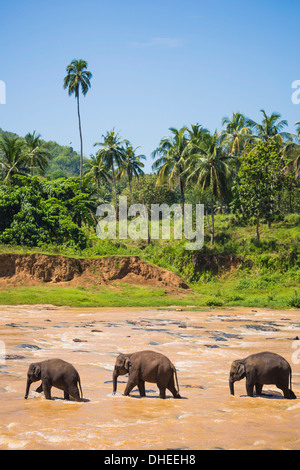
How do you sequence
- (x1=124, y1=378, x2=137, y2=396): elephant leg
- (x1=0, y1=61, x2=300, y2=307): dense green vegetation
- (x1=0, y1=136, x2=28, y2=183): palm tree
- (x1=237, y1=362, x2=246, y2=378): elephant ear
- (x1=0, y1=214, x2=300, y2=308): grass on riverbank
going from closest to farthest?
(x1=124, y1=378, x2=137, y2=396): elephant leg < (x1=237, y1=362, x2=246, y2=378): elephant ear < (x1=0, y1=214, x2=300, y2=308): grass on riverbank < (x1=0, y1=61, x2=300, y2=307): dense green vegetation < (x1=0, y1=136, x2=28, y2=183): palm tree

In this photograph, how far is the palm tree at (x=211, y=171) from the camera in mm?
46562

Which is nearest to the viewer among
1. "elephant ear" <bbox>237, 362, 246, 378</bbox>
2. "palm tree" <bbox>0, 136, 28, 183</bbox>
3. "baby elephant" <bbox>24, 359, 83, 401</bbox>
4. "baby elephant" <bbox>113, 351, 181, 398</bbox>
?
"baby elephant" <bbox>24, 359, 83, 401</bbox>

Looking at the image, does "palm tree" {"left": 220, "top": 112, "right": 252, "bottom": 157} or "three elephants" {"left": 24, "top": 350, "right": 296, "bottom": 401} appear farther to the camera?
"palm tree" {"left": 220, "top": 112, "right": 252, "bottom": 157}

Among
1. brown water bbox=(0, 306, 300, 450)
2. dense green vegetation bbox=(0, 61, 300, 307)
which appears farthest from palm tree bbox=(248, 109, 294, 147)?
brown water bbox=(0, 306, 300, 450)

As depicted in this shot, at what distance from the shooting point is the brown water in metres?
7.14

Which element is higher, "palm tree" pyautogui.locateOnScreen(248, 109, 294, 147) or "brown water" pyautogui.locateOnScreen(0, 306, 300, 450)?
"palm tree" pyautogui.locateOnScreen(248, 109, 294, 147)

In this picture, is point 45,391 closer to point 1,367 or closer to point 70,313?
point 1,367

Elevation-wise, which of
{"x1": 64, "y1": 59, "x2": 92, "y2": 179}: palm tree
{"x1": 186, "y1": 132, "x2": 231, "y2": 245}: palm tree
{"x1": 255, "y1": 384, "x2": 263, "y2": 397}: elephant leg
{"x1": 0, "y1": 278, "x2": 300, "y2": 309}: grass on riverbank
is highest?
{"x1": 64, "y1": 59, "x2": 92, "y2": 179}: palm tree

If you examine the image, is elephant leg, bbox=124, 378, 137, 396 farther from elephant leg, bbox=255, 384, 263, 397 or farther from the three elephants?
elephant leg, bbox=255, 384, 263, 397

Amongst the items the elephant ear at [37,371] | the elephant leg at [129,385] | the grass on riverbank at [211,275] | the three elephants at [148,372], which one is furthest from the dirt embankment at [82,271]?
the elephant leg at [129,385]

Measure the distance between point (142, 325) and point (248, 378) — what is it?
46.1ft

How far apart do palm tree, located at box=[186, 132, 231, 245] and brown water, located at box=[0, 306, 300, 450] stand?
87.2ft

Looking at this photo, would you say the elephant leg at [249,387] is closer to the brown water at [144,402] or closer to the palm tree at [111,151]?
the brown water at [144,402]
